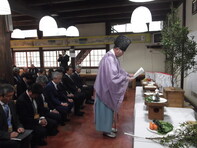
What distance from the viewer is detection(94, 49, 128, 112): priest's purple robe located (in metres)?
2.35

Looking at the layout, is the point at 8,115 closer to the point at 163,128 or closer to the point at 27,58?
the point at 163,128

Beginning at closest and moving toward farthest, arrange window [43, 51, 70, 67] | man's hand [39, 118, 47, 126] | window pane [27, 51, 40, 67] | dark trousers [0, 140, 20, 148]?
dark trousers [0, 140, 20, 148] < man's hand [39, 118, 47, 126] < window [43, 51, 70, 67] < window pane [27, 51, 40, 67]

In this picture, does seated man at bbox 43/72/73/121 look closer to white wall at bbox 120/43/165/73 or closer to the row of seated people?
the row of seated people

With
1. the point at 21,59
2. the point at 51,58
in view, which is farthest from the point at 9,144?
the point at 21,59

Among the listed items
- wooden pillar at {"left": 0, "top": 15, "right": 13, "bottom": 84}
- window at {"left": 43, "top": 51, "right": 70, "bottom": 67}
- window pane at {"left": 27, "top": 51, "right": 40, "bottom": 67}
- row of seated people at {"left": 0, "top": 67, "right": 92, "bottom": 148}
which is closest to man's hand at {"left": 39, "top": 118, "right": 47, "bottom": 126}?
row of seated people at {"left": 0, "top": 67, "right": 92, "bottom": 148}

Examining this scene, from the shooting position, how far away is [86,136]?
276 cm

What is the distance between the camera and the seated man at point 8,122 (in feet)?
6.03

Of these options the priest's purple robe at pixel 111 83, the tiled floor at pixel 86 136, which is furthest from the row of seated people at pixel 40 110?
the priest's purple robe at pixel 111 83

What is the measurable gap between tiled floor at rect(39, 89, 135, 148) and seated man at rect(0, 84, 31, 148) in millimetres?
610

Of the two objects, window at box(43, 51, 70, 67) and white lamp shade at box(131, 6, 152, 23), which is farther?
window at box(43, 51, 70, 67)

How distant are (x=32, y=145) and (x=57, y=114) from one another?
25.9 inches

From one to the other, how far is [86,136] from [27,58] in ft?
23.3

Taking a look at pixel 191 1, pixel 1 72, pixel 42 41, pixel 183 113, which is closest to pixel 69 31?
pixel 1 72

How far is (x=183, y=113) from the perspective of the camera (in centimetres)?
192
